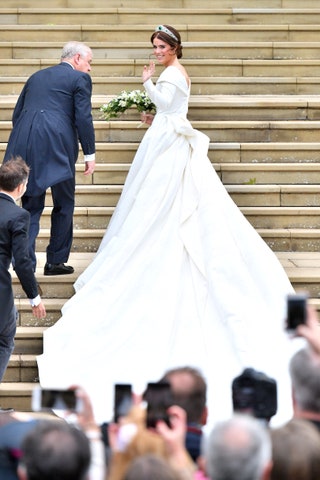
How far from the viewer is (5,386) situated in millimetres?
8367

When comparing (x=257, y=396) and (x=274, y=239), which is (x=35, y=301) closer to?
(x=274, y=239)

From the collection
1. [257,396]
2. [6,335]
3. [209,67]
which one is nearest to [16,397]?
[6,335]

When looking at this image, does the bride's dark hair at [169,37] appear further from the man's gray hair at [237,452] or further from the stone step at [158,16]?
the man's gray hair at [237,452]

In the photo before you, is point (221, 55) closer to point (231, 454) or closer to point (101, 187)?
point (101, 187)

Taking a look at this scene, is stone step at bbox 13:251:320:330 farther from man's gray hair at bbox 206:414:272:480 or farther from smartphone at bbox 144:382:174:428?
man's gray hair at bbox 206:414:272:480

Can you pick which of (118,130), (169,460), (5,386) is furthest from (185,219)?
(169,460)

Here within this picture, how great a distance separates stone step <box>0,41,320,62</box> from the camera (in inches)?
481

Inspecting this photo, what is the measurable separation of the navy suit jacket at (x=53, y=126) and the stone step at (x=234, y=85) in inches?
102

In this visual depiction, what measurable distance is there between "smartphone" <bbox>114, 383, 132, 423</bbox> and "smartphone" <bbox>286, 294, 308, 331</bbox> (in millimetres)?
610

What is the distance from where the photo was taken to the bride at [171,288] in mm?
8227

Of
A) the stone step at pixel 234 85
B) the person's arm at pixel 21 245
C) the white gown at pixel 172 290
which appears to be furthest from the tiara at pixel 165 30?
the stone step at pixel 234 85

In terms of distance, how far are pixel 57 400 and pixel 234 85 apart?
25.9 ft

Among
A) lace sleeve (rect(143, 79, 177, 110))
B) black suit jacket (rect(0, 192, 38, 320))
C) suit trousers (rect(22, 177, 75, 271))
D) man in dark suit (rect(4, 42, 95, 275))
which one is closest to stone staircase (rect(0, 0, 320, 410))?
suit trousers (rect(22, 177, 75, 271))

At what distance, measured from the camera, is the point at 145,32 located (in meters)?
12.6
